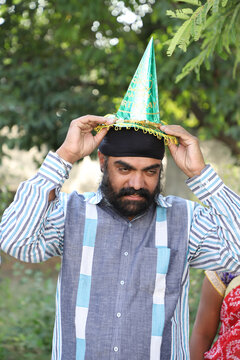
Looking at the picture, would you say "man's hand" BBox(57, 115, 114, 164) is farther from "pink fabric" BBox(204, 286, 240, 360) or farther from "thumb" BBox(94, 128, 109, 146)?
"pink fabric" BBox(204, 286, 240, 360)

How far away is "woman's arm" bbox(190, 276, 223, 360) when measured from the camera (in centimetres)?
255

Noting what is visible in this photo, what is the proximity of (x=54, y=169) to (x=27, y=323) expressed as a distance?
297 cm

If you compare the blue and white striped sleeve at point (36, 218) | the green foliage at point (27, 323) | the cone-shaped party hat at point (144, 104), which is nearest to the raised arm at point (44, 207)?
the blue and white striped sleeve at point (36, 218)

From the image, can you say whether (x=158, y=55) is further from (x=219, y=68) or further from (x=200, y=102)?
(x=200, y=102)

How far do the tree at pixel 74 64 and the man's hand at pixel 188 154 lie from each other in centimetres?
238

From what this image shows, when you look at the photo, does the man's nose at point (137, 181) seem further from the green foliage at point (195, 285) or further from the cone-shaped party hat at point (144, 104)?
the green foliage at point (195, 285)

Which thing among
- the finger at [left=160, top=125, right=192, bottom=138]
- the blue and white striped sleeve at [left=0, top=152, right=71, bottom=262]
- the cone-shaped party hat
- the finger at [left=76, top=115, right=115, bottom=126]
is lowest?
the blue and white striped sleeve at [left=0, top=152, right=71, bottom=262]

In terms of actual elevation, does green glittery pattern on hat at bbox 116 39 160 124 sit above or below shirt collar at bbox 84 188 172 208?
above

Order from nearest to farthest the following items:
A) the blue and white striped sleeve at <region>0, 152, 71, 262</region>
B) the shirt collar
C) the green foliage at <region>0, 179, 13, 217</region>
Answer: the blue and white striped sleeve at <region>0, 152, 71, 262</region>
the shirt collar
the green foliage at <region>0, 179, 13, 217</region>

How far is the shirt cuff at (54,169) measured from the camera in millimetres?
2258

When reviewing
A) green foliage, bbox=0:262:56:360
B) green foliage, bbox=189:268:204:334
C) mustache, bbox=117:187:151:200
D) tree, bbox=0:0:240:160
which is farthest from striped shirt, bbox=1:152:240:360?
tree, bbox=0:0:240:160

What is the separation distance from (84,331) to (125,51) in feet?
11.4

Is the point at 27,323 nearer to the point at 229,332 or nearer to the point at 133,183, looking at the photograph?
the point at 229,332

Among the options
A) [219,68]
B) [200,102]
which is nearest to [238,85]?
[219,68]
